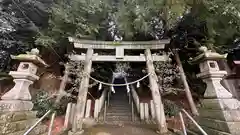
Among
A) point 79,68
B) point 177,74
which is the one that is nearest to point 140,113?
point 177,74

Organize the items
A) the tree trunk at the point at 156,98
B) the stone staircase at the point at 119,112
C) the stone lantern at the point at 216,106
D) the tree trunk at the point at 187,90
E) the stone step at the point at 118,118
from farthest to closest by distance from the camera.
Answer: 1. the stone step at the point at 118,118
2. the stone staircase at the point at 119,112
3. the tree trunk at the point at 187,90
4. the tree trunk at the point at 156,98
5. the stone lantern at the point at 216,106

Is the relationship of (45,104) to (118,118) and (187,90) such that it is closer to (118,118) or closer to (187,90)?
(118,118)

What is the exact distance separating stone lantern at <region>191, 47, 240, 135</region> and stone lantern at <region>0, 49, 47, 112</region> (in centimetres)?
499

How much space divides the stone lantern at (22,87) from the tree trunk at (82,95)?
1.61 meters

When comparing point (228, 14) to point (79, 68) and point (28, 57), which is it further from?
point (28, 57)

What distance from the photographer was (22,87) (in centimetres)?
405

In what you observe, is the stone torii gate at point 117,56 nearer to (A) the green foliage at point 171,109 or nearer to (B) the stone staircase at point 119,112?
(A) the green foliage at point 171,109

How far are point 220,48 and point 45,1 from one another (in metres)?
8.85

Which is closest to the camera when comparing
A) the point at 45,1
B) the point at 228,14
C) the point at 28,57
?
the point at 28,57

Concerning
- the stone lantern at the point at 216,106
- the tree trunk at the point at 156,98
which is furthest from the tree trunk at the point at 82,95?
the stone lantern at the point at 216,106

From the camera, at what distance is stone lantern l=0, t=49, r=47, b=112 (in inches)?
146

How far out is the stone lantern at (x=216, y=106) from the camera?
331 centimetres

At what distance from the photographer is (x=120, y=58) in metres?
6.21

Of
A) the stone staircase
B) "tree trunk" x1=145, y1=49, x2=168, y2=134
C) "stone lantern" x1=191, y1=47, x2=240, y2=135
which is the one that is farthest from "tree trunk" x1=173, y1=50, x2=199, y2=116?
the stone staircase
